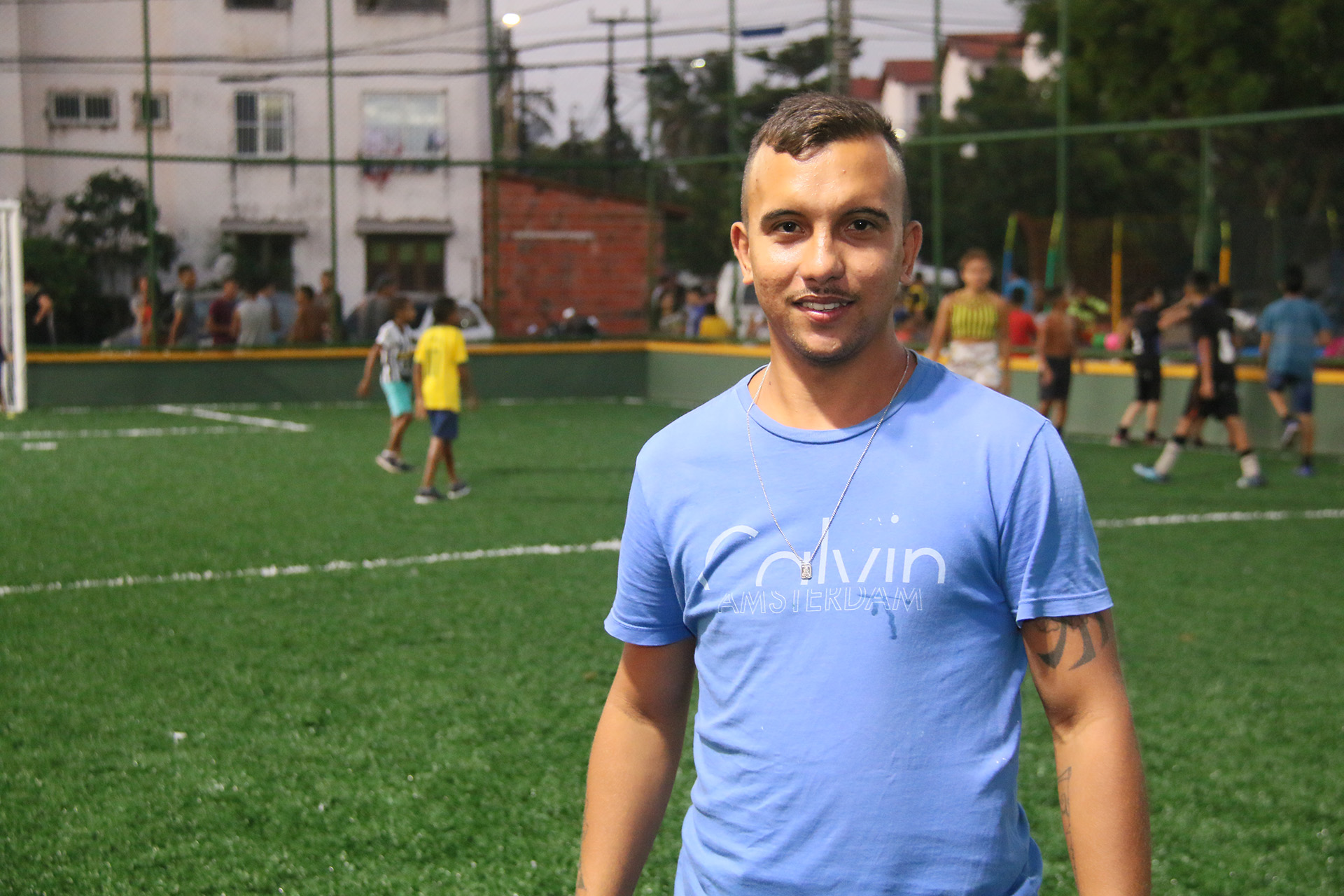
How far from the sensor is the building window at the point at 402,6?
23266 mm

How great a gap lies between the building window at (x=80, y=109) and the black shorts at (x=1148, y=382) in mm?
15287

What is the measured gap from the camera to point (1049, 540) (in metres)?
1.86

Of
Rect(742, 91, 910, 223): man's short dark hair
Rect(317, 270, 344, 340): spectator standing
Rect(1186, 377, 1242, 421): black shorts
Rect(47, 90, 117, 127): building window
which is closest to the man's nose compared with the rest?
Rect(742, 91, 910, 223): man's short dark hair

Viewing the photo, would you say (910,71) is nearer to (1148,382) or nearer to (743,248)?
(1148,382)

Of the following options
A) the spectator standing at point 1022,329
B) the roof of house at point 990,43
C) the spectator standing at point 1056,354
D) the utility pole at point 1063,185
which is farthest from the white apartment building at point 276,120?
the spectator standing at point 1056,354

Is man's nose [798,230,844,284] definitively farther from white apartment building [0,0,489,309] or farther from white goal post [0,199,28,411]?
white apartment building [0,0,489,309]

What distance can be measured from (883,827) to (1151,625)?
6127 mm

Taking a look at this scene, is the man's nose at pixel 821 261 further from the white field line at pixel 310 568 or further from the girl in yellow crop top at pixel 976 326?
the girl in yellow crop top at pixel 976 326

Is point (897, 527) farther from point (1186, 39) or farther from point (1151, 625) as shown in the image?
point (1186, 39)

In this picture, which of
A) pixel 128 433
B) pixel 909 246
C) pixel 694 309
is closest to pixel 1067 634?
pixel 909 246

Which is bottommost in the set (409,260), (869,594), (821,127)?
(869,594)

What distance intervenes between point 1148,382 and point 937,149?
198 inches

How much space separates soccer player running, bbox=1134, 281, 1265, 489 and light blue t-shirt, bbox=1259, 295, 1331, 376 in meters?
0.40

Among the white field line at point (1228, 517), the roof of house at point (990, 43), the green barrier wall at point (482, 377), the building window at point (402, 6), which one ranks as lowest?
the white field line at point (1228, 517)
